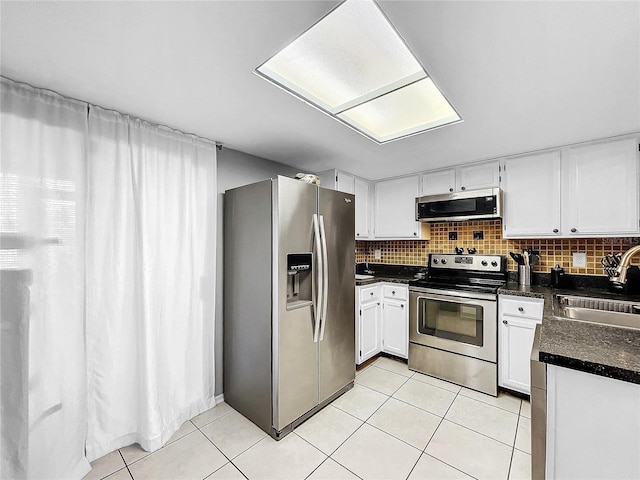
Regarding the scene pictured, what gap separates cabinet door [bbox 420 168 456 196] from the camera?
3064 mm

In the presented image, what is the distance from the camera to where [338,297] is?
249 cm

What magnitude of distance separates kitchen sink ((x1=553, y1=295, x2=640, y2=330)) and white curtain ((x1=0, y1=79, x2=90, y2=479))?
9.15 feet

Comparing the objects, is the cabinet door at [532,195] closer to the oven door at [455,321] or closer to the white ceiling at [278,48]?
the white ceiling at [278,48]

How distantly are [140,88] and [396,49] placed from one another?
1.38 m

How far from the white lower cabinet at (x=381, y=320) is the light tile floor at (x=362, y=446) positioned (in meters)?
0.63

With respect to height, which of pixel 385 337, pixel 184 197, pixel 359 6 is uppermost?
pixel 359 6

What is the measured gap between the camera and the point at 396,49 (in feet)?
4.44

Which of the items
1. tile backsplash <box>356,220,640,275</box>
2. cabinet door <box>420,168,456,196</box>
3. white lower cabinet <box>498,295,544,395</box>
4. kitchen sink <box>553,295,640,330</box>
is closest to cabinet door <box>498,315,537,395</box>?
white lower cabinet <box>498,295,544,395</box>

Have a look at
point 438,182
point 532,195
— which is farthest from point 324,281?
point 532,195

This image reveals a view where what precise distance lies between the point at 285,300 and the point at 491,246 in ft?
7.95

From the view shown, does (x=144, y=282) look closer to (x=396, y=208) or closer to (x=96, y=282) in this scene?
(x=96, y=282)

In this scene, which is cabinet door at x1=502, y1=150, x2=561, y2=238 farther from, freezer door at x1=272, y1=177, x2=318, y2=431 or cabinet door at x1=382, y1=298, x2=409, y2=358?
freezer door at x1=272, y1=177, x2=318, y2=431

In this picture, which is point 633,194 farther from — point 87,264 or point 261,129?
point 87,264

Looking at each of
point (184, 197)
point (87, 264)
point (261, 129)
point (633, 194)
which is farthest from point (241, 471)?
point (633, 194)
